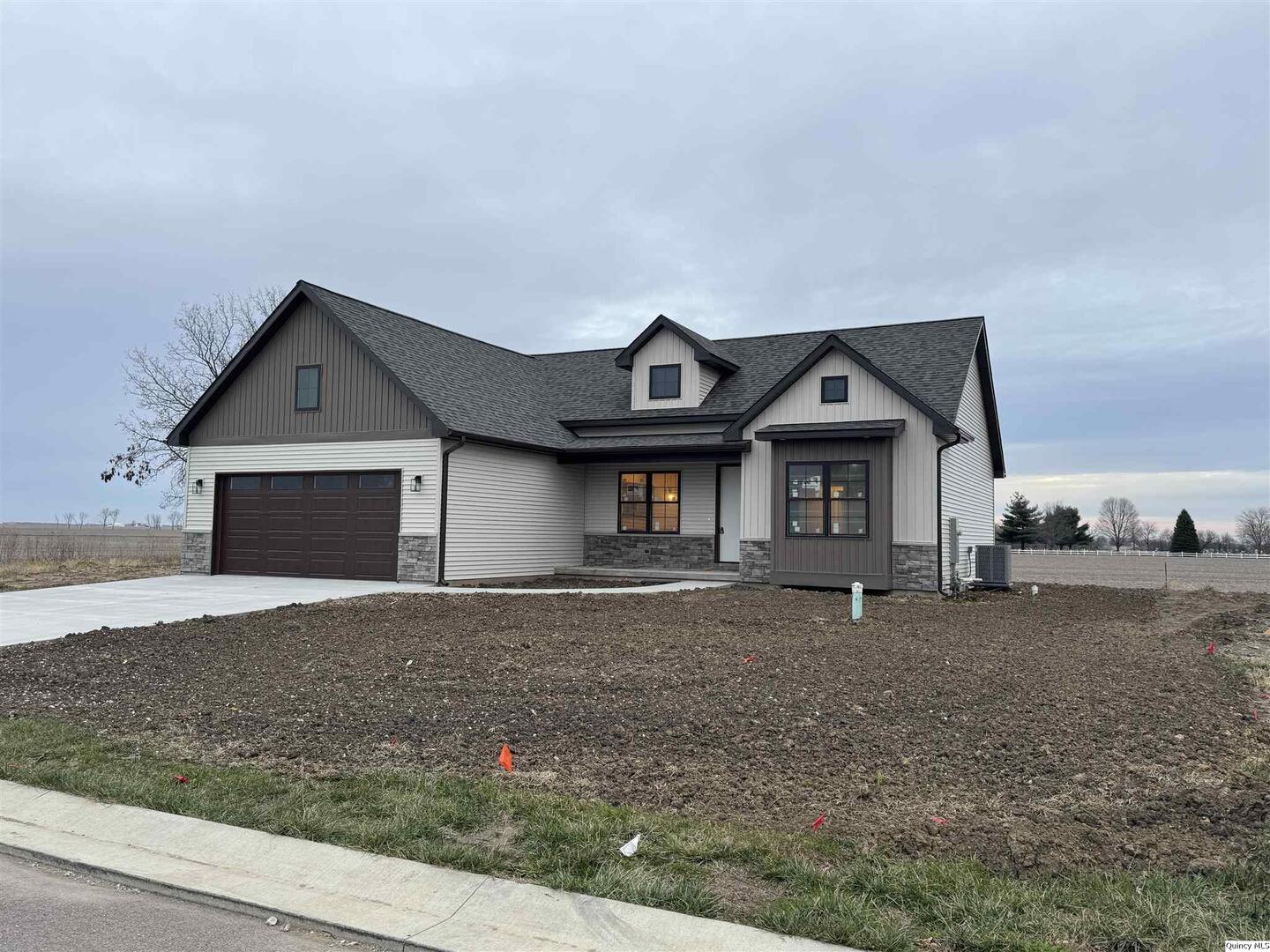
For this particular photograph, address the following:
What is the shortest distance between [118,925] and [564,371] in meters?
23.4

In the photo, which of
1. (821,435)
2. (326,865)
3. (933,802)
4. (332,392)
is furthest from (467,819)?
(332,392)

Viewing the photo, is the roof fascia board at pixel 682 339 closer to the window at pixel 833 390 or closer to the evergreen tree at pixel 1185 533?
the window at pixel 833 390

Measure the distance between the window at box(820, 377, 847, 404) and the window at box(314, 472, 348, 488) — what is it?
416 inches

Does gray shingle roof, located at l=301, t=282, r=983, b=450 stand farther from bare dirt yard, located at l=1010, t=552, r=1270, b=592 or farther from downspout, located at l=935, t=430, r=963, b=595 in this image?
bare dirt yard, located at l=1010, t=552, r=1270, b=592

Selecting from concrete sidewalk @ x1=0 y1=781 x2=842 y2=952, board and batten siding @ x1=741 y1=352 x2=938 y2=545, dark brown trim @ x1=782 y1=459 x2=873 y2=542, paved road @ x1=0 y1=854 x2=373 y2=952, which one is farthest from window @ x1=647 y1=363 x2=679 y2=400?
paved road @ x1=0 y1=854 x2=373 y2=952

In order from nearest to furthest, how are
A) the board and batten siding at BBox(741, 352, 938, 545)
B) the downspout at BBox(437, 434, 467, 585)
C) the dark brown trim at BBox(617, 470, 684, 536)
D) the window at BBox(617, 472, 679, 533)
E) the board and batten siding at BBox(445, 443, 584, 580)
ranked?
1. the board and batten siding at BBox(741, 352, 938, 545)
2. the downspout at BBox(437, 434, 467, 585)
3. the board and batten siding at BBox(445, 443, 584, 580)
4. the dark brown trim at BBox(617, 470, 684, 536)
5. the window at BBox(617, 472, 679, 533)

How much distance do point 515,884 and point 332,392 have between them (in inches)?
693

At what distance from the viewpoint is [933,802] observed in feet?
16.9

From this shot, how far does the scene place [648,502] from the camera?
73.6 ft

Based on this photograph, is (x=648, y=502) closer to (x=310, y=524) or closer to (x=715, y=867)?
(x=310, y=524)

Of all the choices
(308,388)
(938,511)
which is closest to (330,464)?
(308,388)

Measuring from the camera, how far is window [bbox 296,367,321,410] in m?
20.4

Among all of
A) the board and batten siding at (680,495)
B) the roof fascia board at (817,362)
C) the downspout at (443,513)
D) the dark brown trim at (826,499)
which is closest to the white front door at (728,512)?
the board and batten siding at (680,495)

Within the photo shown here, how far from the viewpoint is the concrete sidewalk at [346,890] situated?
3711 mm
